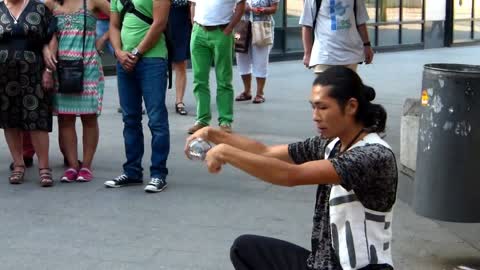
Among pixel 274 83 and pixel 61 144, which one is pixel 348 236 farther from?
pixel 274 83

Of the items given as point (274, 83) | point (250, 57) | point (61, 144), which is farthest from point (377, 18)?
point (61, 144)

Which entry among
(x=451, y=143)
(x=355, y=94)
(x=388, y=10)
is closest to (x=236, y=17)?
(x=451, y=143)

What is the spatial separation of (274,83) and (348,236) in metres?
10.4

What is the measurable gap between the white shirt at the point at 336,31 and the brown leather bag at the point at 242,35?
3742 mm

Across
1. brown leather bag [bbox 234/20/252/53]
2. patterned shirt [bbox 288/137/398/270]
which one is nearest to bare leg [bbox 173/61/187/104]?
brown leather bag [bbox 234/20/252/53]

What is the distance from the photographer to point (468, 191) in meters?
5.07

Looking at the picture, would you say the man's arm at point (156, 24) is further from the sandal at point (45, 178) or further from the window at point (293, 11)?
the window at point (293, 11)

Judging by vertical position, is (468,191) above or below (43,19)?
below

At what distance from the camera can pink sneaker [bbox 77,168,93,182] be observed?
279 inches

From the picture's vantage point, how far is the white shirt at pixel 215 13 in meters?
8.29

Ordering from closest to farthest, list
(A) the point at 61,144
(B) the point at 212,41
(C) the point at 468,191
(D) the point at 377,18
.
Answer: (C) the point at 468,191, (A) the point at 61,144, (B) the point at 212,41, (D) the point at 377,18

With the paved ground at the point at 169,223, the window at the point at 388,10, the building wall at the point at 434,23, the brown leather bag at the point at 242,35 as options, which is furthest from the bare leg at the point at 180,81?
the building wall at the point at 434,23

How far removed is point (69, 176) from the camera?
279 inches

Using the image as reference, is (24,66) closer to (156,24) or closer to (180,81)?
(156,24)
